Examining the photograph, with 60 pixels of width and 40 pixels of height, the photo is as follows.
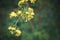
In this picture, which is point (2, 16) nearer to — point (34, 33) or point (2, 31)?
point (2, 31)

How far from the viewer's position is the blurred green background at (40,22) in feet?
7.93

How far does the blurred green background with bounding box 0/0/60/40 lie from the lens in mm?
2418

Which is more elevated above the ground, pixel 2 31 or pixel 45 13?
pixel 45 13

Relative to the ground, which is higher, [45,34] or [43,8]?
[43,8]

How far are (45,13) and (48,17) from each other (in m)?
0.06

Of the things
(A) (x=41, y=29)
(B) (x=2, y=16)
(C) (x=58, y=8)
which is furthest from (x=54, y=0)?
(B) (x=2, y=16)

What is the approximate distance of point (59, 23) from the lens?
2.56m

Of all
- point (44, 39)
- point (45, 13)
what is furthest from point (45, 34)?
point (45, 13)

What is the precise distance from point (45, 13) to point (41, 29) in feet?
0.56

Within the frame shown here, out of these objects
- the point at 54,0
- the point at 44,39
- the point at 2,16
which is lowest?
the point at 44,39

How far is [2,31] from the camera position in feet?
8.29

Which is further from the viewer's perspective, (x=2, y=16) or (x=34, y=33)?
(x=2, y=16)

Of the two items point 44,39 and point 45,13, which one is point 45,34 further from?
point 45,13

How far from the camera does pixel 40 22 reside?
248 cm
